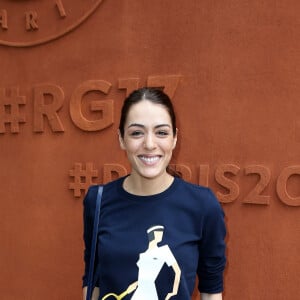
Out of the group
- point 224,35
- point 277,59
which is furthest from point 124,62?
point 277,59

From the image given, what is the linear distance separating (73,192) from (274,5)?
169 cm

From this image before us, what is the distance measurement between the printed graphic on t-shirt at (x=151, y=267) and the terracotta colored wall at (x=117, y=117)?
3.67 feet

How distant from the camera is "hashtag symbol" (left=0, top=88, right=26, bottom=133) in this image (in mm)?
2561

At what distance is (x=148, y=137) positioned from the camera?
1.07 metres

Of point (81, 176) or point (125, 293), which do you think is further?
point (81, 176)

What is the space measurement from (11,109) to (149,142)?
1.84 metres

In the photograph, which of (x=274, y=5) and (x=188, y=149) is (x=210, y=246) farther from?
(x=274, y=5)

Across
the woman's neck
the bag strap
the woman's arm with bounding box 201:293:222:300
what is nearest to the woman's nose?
the woman's neck

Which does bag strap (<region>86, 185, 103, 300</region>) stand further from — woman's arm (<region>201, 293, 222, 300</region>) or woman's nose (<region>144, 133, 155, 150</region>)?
woman's arm (<region>201, 293, 222, 300</region>)

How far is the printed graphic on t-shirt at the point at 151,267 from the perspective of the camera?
102 centimetres

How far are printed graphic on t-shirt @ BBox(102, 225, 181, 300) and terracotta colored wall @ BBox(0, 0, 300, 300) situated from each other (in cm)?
112

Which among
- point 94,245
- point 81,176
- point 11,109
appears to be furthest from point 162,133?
point 11,109

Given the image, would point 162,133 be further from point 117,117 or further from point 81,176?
point 81,176

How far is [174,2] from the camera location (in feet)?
7.02
